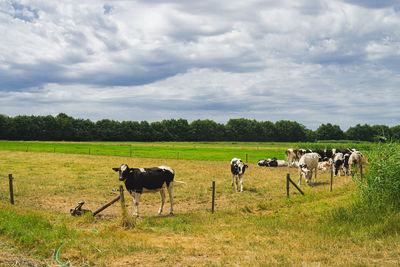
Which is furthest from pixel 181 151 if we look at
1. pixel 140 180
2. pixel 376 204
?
pixel 376 204

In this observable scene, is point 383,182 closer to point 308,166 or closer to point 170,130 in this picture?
point 308,166

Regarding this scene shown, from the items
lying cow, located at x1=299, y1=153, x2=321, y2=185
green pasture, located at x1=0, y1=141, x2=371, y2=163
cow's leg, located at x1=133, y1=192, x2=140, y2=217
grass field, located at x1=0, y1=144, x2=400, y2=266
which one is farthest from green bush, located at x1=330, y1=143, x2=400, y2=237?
green pasture, located at x1=0, y1=141, x2=371, y2=163

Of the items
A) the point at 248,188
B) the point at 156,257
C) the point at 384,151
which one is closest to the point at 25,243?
the point at 156,257

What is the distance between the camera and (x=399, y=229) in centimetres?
961

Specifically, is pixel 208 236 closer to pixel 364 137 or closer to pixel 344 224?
pixel 344 224

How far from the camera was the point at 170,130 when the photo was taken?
146 m

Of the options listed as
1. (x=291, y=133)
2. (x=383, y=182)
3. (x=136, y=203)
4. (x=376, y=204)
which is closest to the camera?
(x=376, y=204)

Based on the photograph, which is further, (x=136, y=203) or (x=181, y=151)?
(x=181, y=151)

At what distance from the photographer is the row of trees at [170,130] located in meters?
120

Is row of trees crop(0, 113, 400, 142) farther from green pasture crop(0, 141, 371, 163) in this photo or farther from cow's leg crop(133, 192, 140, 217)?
cow's leg crop(133, 192, 140, 217)

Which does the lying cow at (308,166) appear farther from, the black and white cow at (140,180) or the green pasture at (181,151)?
the green pasture at (181,151)

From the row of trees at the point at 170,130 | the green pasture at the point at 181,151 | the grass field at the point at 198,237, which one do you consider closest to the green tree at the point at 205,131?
the row of trees at the point at 170,130

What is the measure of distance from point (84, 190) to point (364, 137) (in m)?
148

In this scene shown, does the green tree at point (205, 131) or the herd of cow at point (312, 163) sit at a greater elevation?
the green tree at point (205, 131)
